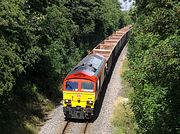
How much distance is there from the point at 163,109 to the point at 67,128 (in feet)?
31.8

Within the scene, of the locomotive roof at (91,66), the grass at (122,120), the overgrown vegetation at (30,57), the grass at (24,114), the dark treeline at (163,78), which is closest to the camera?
the dark treeline at (163,78)

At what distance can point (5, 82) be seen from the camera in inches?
690

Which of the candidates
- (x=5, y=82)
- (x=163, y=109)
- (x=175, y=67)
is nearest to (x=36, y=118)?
(x=5, y=82)

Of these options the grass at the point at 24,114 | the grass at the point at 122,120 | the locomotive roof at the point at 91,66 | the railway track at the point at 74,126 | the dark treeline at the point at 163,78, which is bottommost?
the grass at the point at 122,120

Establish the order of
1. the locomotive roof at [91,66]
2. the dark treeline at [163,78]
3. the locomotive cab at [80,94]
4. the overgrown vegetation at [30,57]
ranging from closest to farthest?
the dark treeline at [163,78] < the overgrown vegetation at [30,57] < the locomotive cab at [80,94] < the locomotive roof at [91,66]

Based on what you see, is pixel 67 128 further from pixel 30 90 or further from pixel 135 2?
pixel 135 2

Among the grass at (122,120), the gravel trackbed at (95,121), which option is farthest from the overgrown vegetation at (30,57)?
the grass at (122,120)

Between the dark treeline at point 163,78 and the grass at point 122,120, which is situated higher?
the dark treeline at point 163,78

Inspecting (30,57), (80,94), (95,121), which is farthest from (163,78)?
(30,57)

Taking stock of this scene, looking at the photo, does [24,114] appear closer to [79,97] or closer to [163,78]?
[79,97]

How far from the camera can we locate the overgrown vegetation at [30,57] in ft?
61.4

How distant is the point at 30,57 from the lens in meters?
23.1

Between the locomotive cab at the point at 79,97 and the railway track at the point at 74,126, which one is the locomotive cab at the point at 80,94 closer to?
the locomotive cab at the point at 79,97

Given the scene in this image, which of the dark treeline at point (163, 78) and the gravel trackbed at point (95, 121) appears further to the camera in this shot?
the gravel trackbed at point (95, 121)
